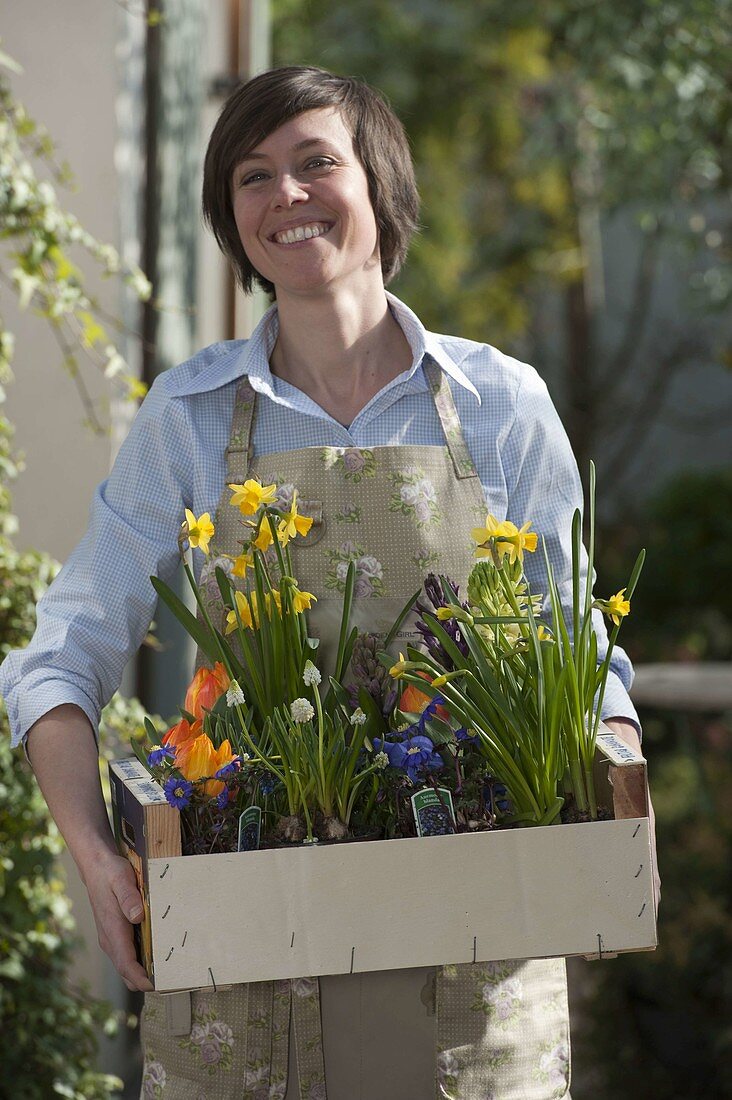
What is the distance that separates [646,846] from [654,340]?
26.7 feet

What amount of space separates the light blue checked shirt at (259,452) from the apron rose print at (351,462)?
0.13ft

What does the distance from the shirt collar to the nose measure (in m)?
0.18

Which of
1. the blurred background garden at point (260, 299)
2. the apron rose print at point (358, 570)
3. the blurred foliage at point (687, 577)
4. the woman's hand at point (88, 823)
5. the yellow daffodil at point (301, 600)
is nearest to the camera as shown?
the woman's hand at point (88, 823)

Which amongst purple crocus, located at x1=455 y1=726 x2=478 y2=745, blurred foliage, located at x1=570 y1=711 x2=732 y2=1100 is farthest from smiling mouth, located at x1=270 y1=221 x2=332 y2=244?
blurred foliage, located at x1=570 y1=711 x2=732 y2=1100

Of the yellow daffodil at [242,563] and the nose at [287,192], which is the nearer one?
the yellow daffodil at [242,563]

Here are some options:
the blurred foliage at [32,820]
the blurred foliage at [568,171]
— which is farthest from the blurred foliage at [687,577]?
the blurred foliage at [32,820]

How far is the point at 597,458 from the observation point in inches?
361

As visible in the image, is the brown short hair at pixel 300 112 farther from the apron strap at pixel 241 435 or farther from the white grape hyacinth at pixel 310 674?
the white grape hyacinth at pixel 310 674

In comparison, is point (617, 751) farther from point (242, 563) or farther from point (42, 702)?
point (42, 702)

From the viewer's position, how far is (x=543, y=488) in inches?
67.1

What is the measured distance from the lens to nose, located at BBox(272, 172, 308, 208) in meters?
1.64

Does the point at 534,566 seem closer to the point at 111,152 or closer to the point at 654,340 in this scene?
the point at 111,152

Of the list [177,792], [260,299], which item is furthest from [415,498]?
[260,299]

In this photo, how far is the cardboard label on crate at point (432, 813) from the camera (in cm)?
134
